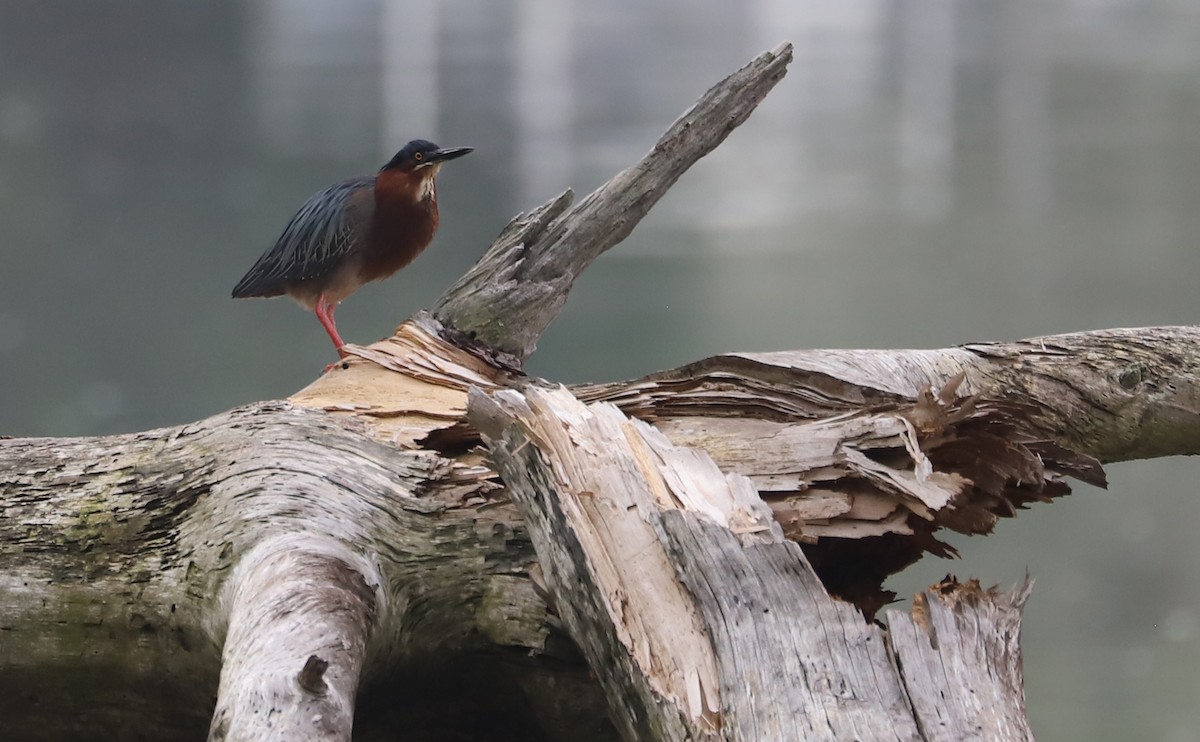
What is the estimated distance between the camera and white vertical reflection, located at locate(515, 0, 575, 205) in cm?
366

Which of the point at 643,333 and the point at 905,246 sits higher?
the point at 905,246

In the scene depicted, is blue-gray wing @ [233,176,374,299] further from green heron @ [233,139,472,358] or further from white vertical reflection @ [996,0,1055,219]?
white vertical reflection @ [996,0,1055,219]

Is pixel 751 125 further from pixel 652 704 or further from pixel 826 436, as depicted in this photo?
pixel 652 704

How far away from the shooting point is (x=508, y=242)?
5.47ft

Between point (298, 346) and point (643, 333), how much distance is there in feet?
3.70

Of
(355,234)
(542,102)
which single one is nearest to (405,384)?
(355,234)

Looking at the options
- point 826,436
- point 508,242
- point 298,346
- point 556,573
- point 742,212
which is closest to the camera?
point 556,573

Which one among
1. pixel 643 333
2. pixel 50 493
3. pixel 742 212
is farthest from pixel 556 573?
pixel 742 212

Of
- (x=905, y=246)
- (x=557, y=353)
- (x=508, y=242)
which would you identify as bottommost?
(x=557, y=353)

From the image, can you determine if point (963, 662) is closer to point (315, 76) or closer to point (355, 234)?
point (355, 234)

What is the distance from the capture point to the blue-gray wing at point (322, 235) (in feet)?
6.35

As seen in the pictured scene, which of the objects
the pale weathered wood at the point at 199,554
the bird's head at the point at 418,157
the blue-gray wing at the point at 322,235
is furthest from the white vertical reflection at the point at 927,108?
the pale weathered wood at the point at 199,554

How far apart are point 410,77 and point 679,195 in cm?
103

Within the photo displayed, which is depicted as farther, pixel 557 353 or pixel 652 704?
pixel 557 353
